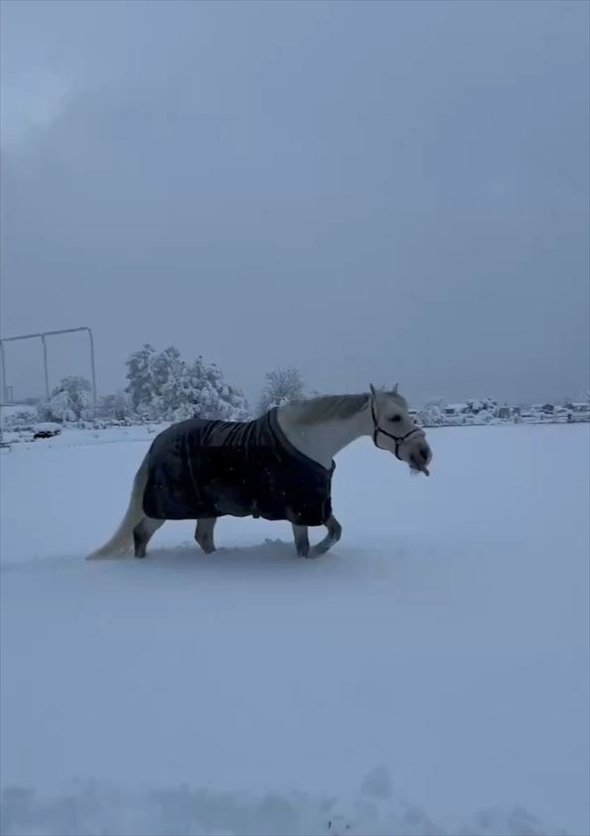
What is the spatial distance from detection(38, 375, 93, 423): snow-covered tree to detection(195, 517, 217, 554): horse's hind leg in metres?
51.3

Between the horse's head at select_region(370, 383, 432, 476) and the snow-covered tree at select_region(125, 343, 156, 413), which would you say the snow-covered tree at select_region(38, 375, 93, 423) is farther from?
the horse's head at select_region(370, 383, 432, 476)

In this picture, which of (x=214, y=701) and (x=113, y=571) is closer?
(x=214, y=701)

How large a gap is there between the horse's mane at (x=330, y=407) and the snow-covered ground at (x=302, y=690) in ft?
3.84

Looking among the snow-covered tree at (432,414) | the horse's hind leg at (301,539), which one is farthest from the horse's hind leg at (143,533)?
the snow-covered tree at (432,414)

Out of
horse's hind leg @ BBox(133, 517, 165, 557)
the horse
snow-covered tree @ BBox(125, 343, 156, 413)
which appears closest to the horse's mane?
the horse

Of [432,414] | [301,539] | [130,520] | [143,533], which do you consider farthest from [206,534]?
[432,414]

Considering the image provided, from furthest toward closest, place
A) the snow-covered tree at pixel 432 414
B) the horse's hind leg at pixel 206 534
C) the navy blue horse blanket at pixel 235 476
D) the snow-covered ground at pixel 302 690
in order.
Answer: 1. the snow-covered tree at pixel 432 414
2. the horse's hind leg at pixel 206 534
3. the navy blue horse blanket at pixel 235 476
4. the snow-covered ground at pixel 302 690

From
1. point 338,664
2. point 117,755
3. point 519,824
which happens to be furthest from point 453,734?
point 117,755

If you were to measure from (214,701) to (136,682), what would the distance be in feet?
1.58

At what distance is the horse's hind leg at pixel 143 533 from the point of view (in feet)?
21.7

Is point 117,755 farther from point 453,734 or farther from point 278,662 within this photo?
point 453,734

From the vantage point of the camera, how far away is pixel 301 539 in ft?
20.5

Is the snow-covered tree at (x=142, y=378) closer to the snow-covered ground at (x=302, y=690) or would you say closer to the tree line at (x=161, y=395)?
the tree line at (x=161, y=395)

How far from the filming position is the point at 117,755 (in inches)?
120
